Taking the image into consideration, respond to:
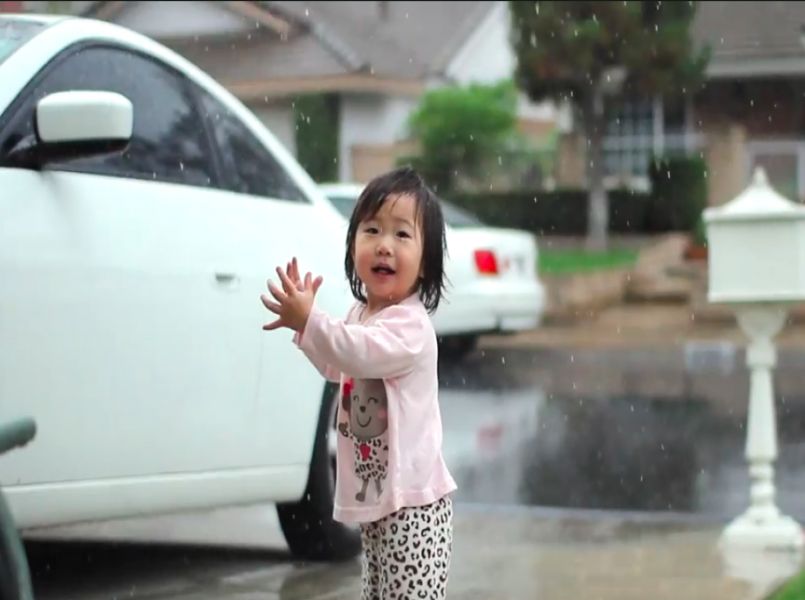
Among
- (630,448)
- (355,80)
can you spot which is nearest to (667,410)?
(630,448)

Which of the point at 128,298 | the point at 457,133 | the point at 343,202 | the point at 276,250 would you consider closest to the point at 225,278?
the point at 276,250

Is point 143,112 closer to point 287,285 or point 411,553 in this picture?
point 287,285

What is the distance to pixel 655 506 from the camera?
768 cm

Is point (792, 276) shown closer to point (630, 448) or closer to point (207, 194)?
point (207, 194)

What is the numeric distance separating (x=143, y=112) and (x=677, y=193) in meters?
21.6

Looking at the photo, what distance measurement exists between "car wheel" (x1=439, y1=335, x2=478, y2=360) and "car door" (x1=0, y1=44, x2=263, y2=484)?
31.7ft

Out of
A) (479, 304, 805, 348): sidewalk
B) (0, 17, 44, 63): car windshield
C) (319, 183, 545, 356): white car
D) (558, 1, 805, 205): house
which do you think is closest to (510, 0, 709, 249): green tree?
(558, 1, 805, 205): house

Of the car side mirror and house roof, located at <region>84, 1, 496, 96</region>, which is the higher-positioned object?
house roof, located at <region>84, 1, 496, 96</region>

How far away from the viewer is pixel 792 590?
559 cm

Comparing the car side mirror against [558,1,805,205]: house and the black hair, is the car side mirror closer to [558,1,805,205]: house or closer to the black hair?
the black hair

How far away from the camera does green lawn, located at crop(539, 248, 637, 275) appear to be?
2269cm

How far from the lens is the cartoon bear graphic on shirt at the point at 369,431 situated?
368cm

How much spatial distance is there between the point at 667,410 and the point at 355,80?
A: 17544 mm

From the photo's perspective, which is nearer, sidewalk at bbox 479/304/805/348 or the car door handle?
the car door handle
